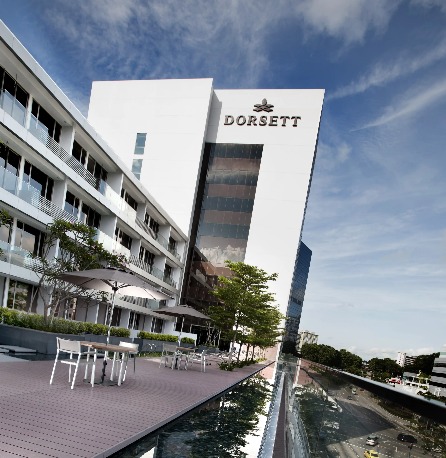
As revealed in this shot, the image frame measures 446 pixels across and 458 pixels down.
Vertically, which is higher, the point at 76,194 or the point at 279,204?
the point at 279,204

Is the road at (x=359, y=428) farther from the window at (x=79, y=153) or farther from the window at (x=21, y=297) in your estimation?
the window at (x=79, y=153)

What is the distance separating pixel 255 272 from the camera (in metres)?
26.2

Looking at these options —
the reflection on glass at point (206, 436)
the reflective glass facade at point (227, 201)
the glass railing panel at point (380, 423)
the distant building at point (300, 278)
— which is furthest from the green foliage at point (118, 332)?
the distant building at point (300, 278)

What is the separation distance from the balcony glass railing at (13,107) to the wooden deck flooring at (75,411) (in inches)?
433

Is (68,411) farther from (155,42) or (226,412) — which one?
(155,42)

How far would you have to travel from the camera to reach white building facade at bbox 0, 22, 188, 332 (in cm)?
1698

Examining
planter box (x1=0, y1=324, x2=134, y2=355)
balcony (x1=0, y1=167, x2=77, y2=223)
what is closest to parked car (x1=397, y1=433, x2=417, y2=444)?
planter box (x1=0, y1=324, x2=134, y2=355)

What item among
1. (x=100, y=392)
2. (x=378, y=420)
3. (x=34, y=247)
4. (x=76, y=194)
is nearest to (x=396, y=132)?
(x=76, y=194)

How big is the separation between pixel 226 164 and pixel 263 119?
25.1 feet

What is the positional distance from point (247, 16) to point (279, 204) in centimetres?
2102

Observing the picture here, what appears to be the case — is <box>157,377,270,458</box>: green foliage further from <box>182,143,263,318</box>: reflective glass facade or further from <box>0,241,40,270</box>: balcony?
<box>182,143,263,318</box>: reflective glass facade

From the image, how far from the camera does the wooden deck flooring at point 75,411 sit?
14.8 ft

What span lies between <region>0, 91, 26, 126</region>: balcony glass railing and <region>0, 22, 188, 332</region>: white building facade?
41 millimetres

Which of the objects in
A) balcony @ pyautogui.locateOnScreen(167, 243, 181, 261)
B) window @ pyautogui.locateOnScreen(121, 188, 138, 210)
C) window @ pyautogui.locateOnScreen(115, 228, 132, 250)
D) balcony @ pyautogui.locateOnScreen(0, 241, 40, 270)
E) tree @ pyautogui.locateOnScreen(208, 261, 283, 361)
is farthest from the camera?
balcony @ pyautogui.locateOnScreen(167, 243, 181, 261)
